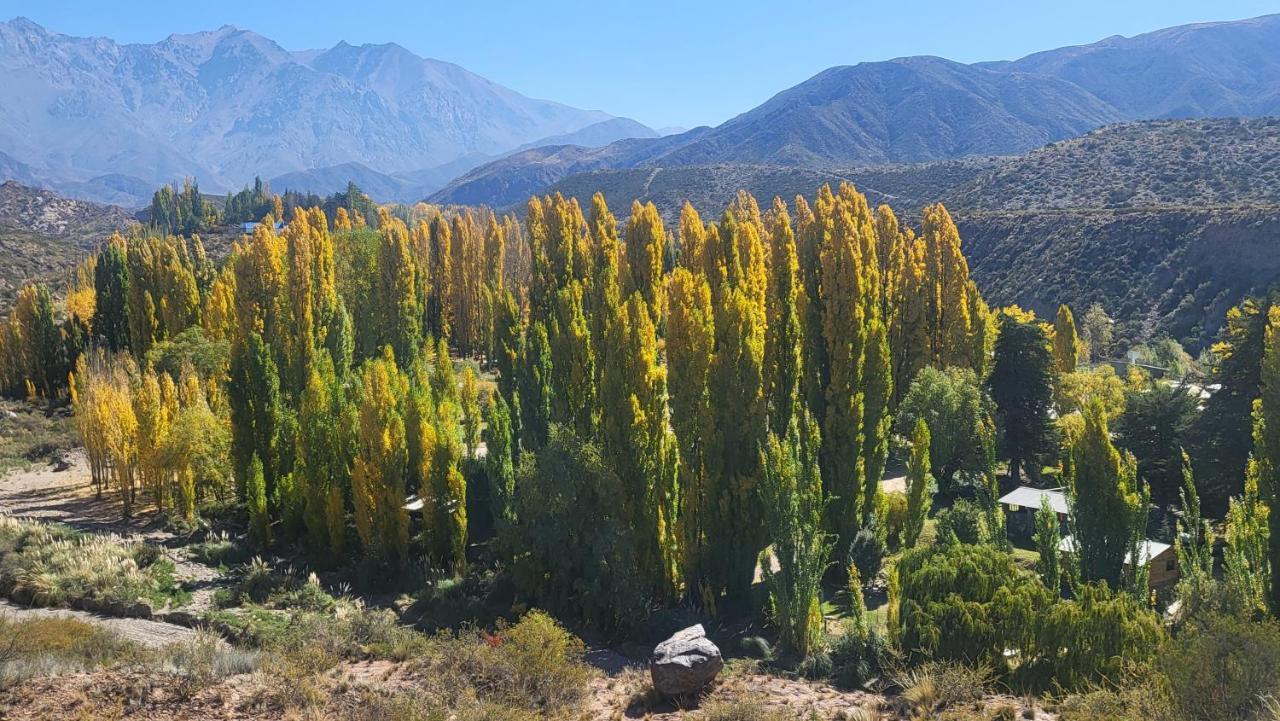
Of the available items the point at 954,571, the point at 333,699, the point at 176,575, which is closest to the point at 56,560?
the point at 176,575

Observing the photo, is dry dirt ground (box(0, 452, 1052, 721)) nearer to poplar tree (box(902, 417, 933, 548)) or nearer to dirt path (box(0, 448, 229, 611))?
dirt path (box(0, 448, 229, 611))

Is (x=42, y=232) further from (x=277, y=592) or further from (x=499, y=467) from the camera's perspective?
(x=277, y=592)

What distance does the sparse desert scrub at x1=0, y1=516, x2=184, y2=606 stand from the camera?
19.8 metres

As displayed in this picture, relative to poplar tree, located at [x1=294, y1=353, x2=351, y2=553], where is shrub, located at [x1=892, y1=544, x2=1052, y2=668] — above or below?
below

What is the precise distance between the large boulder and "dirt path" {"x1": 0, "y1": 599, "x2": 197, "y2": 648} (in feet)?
32.7

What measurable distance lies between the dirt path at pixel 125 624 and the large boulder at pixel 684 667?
9.98 m

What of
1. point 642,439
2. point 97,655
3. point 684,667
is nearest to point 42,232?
point 97,655

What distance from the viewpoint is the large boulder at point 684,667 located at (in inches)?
563

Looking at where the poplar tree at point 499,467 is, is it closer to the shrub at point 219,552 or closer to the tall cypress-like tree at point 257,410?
the tall cypress-like tree at point 257,410

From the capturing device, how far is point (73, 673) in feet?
44.7

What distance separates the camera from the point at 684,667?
46.9 feet

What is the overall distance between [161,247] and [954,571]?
55.2 meters

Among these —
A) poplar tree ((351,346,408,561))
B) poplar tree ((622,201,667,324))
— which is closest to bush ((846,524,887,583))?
poplar tree ((622,201,667,324))

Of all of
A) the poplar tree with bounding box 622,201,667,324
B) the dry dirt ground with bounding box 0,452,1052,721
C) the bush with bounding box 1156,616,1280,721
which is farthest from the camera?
the poplar tree with bounding box 622,201,667,324
